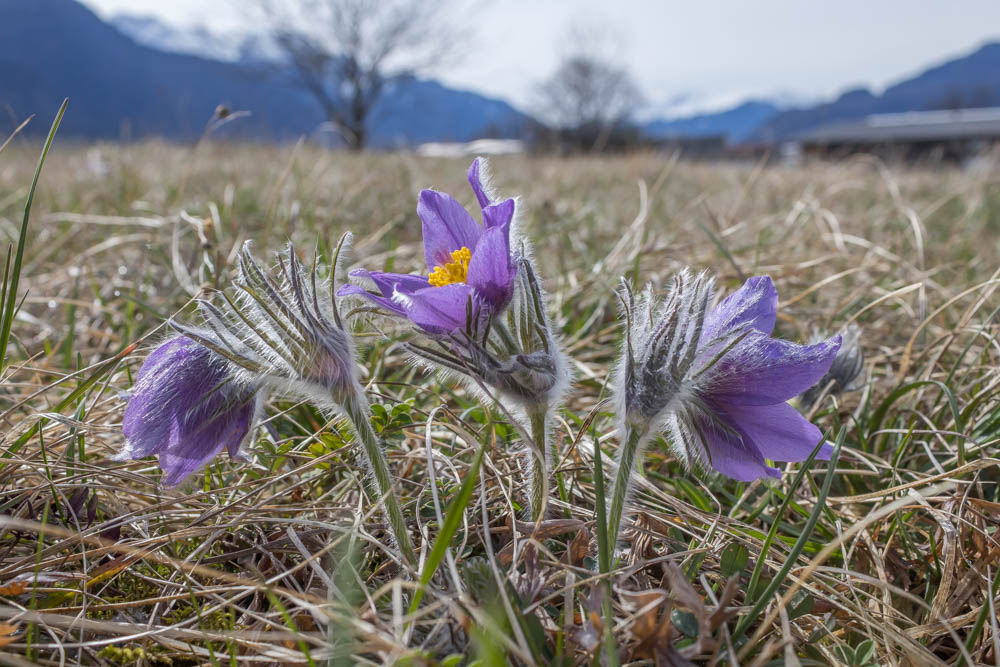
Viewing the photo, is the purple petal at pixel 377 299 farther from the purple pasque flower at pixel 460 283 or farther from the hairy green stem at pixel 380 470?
the hairy green stem at pixel 380 470

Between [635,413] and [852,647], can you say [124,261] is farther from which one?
[852,647]

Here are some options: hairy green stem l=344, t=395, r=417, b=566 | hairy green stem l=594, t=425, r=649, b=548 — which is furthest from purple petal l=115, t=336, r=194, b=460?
hairy green stem l=594, t=425, r=649, b=548

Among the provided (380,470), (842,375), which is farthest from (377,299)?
(842,375)

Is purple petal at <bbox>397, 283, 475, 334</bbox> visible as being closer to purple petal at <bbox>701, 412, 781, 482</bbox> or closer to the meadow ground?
the meadow ground

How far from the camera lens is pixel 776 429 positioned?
996 mm

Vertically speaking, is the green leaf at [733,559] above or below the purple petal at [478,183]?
below

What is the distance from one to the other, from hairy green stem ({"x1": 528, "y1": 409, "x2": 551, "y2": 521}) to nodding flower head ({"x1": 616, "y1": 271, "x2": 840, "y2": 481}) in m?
0.13

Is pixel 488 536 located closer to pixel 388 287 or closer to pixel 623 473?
pixel 623 473

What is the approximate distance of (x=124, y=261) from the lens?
8.86ft

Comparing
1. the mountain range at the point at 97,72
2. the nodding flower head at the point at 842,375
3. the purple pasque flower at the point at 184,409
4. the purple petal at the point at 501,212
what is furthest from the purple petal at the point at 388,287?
the mountain range at the point at 97,72

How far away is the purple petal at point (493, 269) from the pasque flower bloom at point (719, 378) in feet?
0.62

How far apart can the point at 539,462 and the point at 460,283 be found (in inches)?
12.9

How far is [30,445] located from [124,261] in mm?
1527

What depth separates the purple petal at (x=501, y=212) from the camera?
0.94 metres
